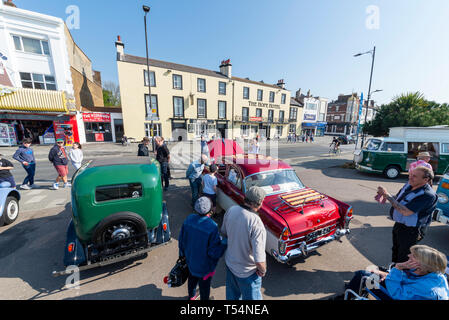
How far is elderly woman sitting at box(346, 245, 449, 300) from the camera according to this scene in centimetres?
172

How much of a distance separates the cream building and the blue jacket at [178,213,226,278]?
2085cm

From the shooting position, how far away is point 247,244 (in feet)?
6.69

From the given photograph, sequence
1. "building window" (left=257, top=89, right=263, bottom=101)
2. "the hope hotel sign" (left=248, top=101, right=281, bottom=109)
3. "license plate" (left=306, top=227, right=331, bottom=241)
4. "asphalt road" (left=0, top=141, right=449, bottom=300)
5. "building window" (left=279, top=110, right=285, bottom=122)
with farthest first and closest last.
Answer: "building window" (left=279, top=110, right=285, bottom=122) < "building window" (left=257, top=89, right=263, bottom=101) < "the hope hotel sign" (left=248, top=101, right=281, bottom=109) < "license plate" (left=306, top=227, right=331, bottom=241) < "asphalt road" (left=0, top=141, right=449, bottom=300)

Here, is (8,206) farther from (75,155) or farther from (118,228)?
(118,228)

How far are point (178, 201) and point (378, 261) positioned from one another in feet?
18.0

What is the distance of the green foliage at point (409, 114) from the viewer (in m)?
11.4

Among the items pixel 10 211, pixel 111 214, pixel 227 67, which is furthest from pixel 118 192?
pixel 227 67

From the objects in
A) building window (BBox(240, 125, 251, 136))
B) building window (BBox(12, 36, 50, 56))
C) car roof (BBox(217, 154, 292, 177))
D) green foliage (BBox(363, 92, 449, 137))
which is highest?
building window (BBox(12, 36, 50, 56))

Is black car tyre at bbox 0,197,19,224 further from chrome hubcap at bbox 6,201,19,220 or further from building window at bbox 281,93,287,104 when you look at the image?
building window at bbox 281,93,287,104

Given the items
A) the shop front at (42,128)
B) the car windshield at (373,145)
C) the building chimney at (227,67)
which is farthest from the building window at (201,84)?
the car windshield at (373,145)

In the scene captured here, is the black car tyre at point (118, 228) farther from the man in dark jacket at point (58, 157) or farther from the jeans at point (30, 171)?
the jeans at point (30, 171)

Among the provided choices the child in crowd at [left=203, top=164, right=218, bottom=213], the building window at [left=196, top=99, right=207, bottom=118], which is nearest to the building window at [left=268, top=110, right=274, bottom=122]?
the building window at [left=196, top=99, right=207, bottom=118]

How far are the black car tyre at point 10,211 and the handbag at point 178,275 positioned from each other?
5173mm

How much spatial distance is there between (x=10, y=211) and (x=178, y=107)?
22350 mm
